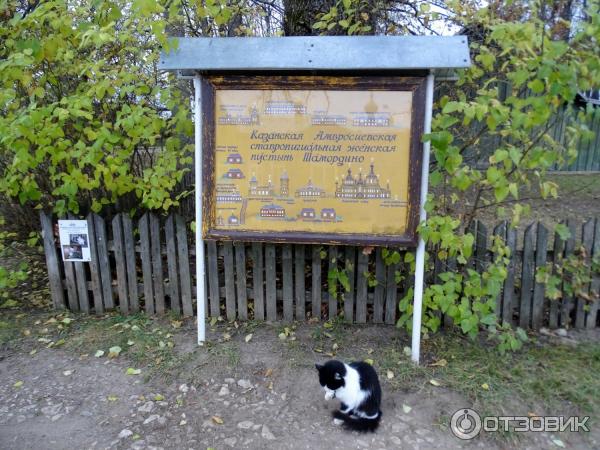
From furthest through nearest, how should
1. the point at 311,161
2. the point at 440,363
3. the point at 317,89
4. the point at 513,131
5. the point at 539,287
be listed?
the point at 539,287 → the point at 440,363 → the point at 311,161 → the point at 317,89 → the point at 513,131

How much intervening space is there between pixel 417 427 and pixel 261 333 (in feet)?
5.42

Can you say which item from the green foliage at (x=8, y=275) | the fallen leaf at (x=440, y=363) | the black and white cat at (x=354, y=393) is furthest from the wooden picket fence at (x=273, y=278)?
the black and white cat at (x=354, y=393)

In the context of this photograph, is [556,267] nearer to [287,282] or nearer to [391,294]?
[391,294]

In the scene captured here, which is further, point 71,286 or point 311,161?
Result: point 71,286

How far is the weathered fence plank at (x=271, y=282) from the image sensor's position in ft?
13.9

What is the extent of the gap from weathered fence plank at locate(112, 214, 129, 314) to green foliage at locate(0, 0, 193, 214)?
0.99 ft

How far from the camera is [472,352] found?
3787 millimetres

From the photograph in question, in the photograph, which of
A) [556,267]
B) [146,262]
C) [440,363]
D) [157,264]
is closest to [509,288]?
[556,267]

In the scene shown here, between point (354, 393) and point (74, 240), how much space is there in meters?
3.08

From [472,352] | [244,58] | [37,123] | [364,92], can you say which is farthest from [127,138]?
[472,352]

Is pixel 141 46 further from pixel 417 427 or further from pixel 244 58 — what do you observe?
pixel 417 427

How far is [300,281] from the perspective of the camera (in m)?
4.27

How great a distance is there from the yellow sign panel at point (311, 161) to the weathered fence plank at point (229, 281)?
29.0 inches

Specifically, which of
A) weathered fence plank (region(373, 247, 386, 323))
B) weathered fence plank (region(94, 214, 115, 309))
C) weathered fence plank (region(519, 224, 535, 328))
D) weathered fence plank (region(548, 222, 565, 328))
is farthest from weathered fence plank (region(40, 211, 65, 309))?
weathered fence plank (region(548, 222, 565, 328))
